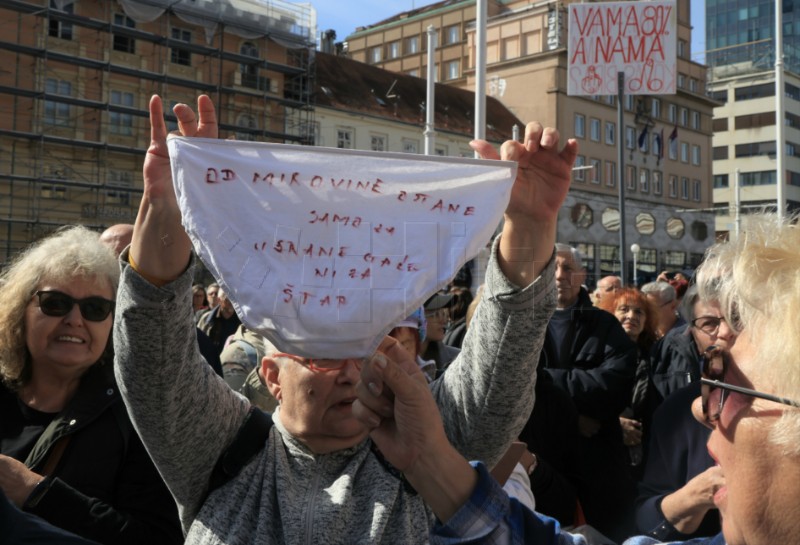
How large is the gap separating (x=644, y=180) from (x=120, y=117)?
35.3 meters

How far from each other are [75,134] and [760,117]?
5311 centimetres

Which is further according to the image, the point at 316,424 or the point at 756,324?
the point at 316,424

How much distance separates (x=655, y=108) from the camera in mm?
60031

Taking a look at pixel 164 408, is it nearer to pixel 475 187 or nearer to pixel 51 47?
pixel 475 187

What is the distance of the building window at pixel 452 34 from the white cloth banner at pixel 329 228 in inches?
2385

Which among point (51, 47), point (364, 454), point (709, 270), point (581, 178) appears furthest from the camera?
point (581, 178)

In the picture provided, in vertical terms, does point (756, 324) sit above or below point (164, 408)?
above

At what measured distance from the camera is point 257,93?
40.7 metres

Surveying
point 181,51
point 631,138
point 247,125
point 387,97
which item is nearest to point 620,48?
point 247,125

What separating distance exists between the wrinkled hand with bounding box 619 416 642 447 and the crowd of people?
130cm

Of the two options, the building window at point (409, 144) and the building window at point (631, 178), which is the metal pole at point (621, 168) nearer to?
the building window at point (409, 144)

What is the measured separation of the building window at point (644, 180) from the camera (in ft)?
188

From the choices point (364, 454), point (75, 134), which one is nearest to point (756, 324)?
point (364, 454)

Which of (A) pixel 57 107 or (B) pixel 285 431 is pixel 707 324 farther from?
(A) pixel 57 107
